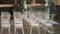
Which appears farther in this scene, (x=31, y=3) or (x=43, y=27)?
(x=31, y=3)

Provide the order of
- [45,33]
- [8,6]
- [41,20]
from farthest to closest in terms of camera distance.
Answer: [8,6] → [41,20] → [45,33]

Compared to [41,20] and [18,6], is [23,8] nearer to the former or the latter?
[18,6]

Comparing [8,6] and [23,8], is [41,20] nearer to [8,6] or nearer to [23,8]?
[23,8]

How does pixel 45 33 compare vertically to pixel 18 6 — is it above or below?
below

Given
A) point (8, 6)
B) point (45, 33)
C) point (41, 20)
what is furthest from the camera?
point (8, 6)

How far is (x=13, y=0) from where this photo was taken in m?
12.3

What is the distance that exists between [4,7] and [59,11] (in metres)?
3.74

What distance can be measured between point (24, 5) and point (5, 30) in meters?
3.49

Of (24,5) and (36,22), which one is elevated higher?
(24,5)

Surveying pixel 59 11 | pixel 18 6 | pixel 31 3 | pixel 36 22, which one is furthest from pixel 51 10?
pixel 36 22

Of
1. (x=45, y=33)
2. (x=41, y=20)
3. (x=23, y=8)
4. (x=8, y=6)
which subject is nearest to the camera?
(x=45, y=33)

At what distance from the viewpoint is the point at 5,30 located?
825 cm

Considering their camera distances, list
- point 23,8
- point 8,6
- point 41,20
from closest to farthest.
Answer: point 41,20, point 23,8, point 8,6

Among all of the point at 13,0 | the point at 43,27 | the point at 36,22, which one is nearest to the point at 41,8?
the point at 13,0
